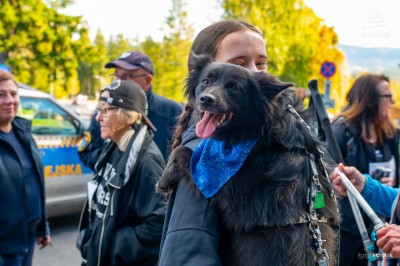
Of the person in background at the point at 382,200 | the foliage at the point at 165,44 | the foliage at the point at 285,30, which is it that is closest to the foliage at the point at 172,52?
the foliage at the point at 165,44

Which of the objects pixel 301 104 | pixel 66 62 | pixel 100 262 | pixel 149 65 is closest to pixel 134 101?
pixel 100 262

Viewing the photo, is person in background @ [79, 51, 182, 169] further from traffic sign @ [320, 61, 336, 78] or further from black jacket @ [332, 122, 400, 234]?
traffic sign @ [320, 61, 336, 78]

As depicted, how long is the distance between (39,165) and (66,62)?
371 inches

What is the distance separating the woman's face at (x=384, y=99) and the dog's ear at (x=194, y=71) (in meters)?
3.03

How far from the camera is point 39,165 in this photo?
12.8 ft

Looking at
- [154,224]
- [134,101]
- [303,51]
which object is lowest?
[303,51]

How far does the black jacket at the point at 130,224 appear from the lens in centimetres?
278

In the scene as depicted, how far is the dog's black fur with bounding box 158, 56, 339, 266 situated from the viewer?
4.00ft

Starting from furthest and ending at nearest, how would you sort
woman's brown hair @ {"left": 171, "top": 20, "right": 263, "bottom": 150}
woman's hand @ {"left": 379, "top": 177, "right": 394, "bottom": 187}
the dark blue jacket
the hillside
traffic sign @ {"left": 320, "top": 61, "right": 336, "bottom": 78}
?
1. traffic sign @ {"left": 320, "top": 61, "right": 336, "bottom": 78}
2. the dark blue jacket
3. woman's hand @ {"left": 379, "top": 177, "right": 394, "bottom": 187}
4. the hillside
5. woman's brown hair @ {"left": 171, "top": 20, "right": 263, "bottom": 150}

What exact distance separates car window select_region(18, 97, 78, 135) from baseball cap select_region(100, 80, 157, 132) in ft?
12.1

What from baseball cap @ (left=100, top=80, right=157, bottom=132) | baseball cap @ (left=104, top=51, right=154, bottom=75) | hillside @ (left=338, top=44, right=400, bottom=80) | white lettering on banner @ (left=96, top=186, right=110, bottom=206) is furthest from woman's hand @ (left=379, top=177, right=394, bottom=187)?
baseball cap @ (left=104, top=51, right=154, bottom=75)

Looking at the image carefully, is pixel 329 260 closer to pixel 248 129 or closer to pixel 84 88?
pixel 248 129

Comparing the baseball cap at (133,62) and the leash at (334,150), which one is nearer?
the leash at (334,150)

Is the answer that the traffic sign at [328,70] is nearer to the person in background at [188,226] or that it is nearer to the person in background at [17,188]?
the person in background at [17,188]
